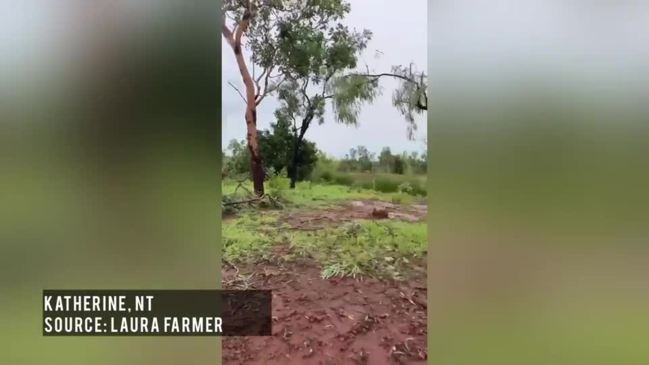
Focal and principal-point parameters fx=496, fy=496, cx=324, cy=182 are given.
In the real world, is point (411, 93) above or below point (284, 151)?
above

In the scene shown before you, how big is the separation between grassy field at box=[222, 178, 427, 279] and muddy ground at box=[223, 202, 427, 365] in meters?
0.03

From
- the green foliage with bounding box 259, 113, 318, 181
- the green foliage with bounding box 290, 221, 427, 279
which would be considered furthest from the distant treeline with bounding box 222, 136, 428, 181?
the green foliage with bounding box 290, 221, 427, 279

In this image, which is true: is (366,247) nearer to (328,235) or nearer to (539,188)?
(328,235)

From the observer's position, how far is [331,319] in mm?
1977

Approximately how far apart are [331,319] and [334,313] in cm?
3

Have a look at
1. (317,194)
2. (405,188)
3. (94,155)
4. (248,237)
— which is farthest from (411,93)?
(94,155)

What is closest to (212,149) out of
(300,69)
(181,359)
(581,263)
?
(300,69)

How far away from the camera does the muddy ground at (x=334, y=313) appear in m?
1.97

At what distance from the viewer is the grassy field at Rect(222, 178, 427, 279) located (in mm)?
1980

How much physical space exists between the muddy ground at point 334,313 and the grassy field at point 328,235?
28 mm

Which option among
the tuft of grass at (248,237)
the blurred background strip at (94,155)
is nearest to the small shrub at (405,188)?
the tuft of grass at (248,237)

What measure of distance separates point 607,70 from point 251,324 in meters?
1.73

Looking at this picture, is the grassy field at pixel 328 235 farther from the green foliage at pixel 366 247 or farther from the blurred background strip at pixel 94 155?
the blurred background strip at pixel 94 155

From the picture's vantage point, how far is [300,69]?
1987 millimetres
